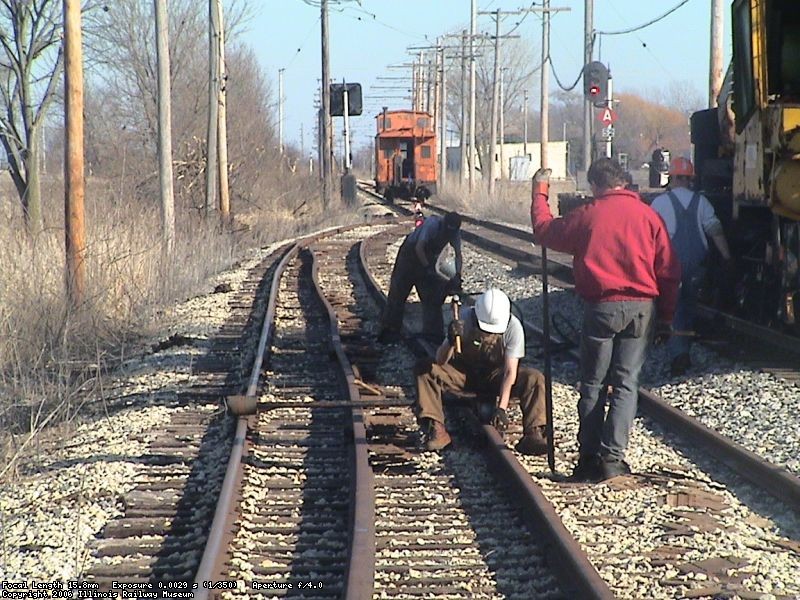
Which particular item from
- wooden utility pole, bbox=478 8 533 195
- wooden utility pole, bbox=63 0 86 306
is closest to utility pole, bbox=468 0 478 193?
wooden utility pole, bbox=478 8 533 195

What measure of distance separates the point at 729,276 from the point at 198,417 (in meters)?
6.35

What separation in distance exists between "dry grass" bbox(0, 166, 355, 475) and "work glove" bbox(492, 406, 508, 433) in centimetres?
305

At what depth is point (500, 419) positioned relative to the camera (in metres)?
8.20

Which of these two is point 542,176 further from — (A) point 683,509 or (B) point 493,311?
(A) point 683,509

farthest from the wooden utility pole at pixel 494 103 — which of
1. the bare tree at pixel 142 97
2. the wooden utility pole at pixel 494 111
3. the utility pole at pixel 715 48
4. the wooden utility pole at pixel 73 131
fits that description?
the wooden utility pole at pixel 73 131

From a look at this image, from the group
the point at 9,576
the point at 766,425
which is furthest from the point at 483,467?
the point at 9,576

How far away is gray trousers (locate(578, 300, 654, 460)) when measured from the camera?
748 cm

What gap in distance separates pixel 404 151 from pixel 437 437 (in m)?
46.5

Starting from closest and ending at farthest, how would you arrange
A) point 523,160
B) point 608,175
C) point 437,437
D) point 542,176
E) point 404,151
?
point 608,175
point 542,176
point 437,437
point 404,151
point 523,160

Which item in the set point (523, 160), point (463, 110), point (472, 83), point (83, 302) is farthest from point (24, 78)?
point (523, 160)

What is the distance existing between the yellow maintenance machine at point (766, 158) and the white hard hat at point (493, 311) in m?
3.45

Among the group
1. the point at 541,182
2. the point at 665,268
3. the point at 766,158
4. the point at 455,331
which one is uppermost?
the point at 766,158

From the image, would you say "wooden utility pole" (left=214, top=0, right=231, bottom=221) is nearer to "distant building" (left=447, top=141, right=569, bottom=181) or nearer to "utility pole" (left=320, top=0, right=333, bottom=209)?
"utility pole" (left=320, top=0, right=333, bottom=209)

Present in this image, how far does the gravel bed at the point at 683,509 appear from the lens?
575 centimetres
